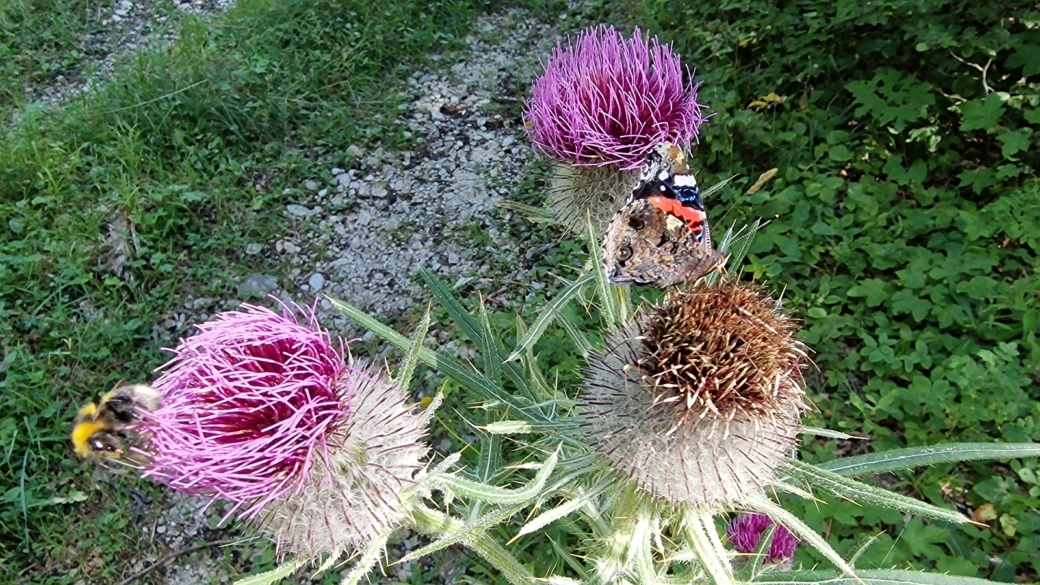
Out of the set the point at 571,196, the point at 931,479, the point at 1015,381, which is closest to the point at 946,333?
the point at 1015,381

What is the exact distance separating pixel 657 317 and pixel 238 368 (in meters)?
0.97

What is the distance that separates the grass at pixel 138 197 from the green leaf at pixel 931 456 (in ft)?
9.84

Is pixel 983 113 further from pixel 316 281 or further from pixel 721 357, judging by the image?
pixel 316 281

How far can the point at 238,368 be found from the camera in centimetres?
163

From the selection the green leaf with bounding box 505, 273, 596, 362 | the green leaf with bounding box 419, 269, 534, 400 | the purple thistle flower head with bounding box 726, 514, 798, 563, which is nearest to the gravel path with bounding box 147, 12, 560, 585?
the green leaf with bounding box 419, 269, 534, 400

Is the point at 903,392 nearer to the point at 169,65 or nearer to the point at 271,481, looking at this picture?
the point at 271,481

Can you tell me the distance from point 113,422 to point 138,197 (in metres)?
3.59

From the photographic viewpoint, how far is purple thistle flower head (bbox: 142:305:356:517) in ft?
5.08

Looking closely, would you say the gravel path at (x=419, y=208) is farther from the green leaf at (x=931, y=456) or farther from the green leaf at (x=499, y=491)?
the green leaf at (x=499, y=491)

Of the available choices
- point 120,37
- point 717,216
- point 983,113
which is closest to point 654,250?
point 717,216

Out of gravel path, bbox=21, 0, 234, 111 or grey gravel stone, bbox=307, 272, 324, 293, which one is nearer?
grey gravel stone, bbox=307, 272, 324, 293

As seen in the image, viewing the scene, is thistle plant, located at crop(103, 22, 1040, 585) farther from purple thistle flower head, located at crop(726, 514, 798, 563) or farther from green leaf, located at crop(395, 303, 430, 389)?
purple thistle flower head, located at crop(726, 514, 798, 563)

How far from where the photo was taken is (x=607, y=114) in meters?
2.50

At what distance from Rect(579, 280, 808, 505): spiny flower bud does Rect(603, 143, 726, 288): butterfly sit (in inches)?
4.6
